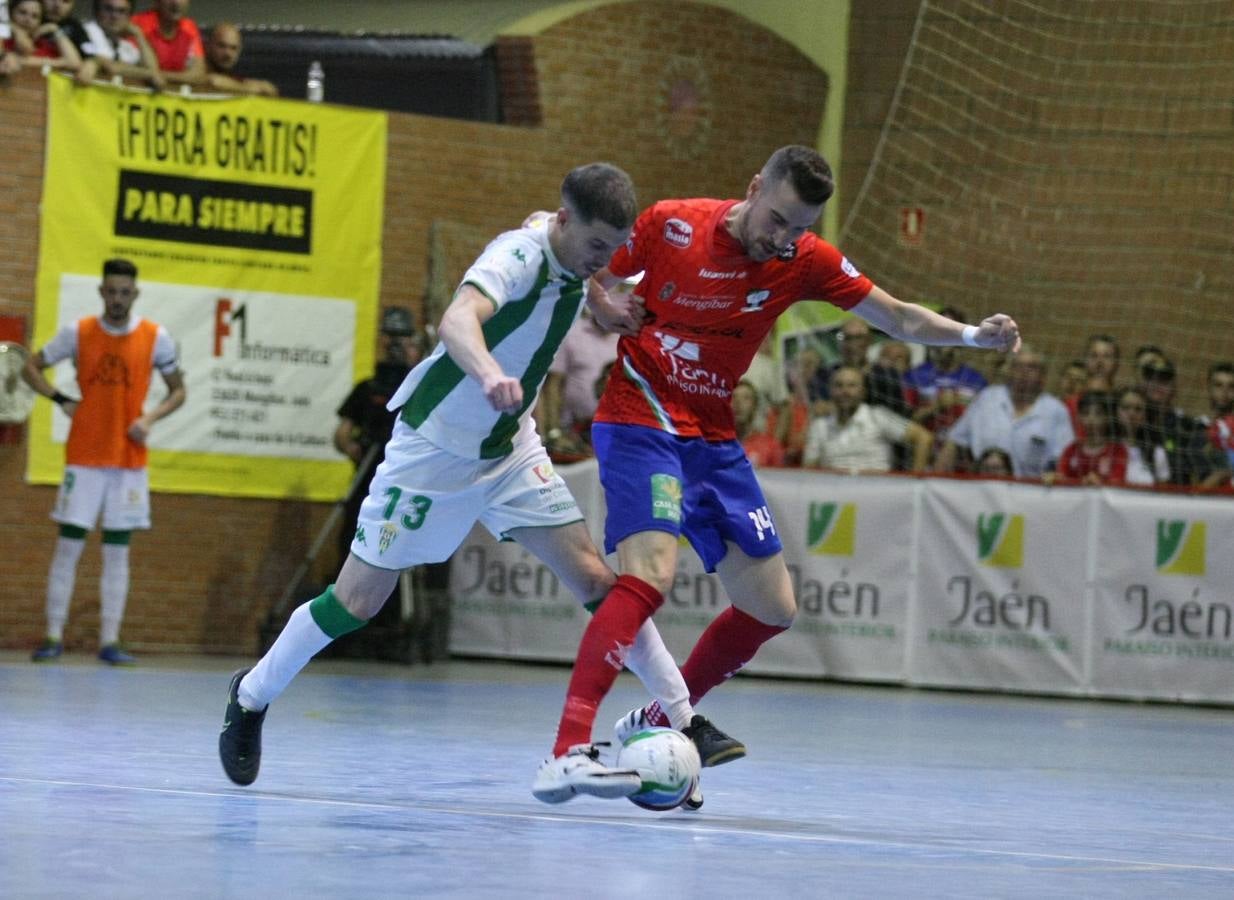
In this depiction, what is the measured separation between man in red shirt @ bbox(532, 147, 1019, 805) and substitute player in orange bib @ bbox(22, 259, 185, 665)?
673 centimetres

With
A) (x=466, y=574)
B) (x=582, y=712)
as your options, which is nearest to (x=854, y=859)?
(x=582, y=712)

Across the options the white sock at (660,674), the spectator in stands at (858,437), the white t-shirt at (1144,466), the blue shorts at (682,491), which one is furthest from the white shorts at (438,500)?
the white t-shirt at (1144,466)

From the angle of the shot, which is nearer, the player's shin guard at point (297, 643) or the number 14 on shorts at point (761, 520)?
the player's shin guard at point (297, 643)

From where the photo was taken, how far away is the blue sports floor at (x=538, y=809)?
4531mm

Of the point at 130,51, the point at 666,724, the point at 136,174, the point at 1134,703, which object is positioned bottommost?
the point at 1134,703

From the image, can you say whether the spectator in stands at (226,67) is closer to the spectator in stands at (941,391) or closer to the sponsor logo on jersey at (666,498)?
the spectator in stands at (941,391)

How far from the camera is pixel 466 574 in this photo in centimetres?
1406

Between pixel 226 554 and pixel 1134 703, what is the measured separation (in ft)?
20.6

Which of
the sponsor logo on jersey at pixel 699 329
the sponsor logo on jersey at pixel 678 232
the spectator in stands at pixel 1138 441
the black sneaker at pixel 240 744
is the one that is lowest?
the black sneaker at pixel 240 744

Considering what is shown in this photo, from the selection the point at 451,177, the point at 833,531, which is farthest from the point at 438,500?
the point at 451,177

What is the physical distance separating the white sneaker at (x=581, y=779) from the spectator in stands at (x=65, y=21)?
958 cm

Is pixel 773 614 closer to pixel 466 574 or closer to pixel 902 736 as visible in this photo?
pixel 902 736

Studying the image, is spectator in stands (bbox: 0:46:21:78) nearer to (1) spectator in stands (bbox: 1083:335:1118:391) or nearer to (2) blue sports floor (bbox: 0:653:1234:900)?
(2) blue sports floor (bbox: 0:653:1234:900)

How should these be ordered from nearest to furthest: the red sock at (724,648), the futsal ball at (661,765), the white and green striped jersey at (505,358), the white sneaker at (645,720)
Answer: the futsal ball at (661,765)
the white and green striped jersey at (505,358)
the white sneaker at (645,720)
the red sock at (724,648)
